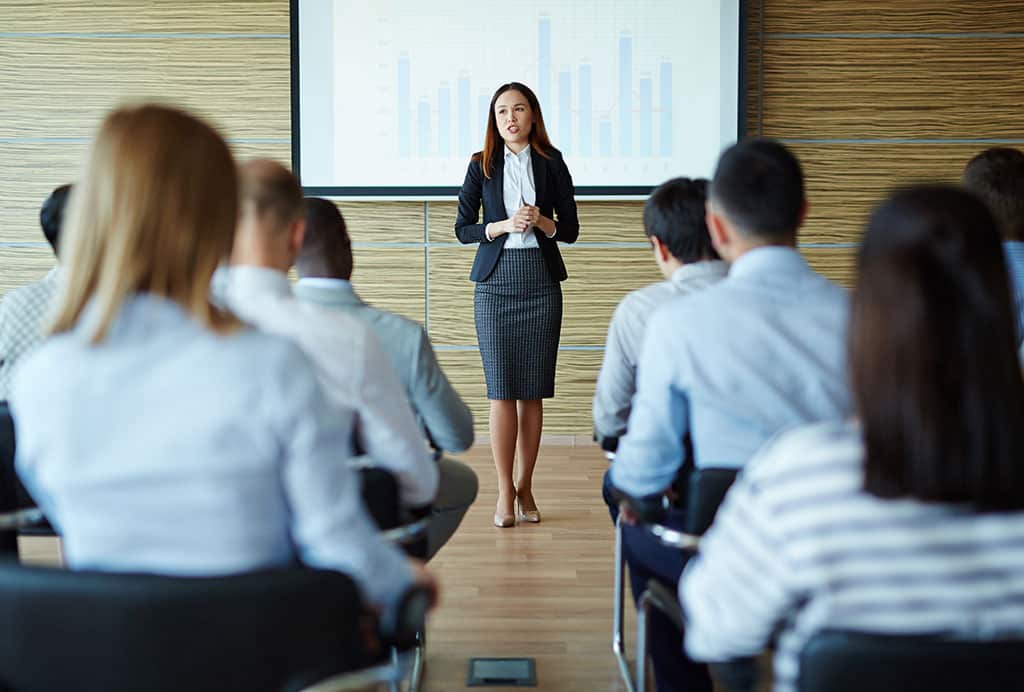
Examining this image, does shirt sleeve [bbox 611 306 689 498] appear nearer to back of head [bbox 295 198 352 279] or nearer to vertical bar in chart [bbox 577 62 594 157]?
back of head [bbox 295 198 352 279]

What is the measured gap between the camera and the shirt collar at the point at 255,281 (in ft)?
5.99

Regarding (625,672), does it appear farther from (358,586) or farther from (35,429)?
(35,429)

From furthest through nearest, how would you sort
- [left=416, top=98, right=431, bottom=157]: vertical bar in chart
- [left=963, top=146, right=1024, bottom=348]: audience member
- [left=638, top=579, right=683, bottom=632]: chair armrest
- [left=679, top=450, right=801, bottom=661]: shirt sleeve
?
[left=416, top=98, right=431, bottom=157]: vertical bar in chart → [left=963, top=146, right=1024, bottom=348]: audience member → [left=638, top=579, right=683, bottom=632]: chair armrest → [left=679, top=450, right=801, bottom=661]: shirt sleeve

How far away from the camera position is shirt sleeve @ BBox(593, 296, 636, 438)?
2.59 meters

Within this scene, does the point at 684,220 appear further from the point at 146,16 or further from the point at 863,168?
the point at 146,16

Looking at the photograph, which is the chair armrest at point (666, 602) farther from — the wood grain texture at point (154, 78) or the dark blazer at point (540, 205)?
the wood grain texture at point (154, 78)

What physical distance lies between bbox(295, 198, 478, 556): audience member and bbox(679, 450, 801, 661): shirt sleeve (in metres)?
1.04

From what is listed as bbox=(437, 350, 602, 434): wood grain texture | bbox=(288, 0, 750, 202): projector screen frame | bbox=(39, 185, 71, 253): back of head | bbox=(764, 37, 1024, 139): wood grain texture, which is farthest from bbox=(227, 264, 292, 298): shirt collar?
bbox=(764, 37, 1024, 139): wood grain texture

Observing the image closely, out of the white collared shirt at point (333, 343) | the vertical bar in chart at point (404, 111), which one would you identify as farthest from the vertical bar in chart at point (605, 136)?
the white collared shirt at point (333, 343)

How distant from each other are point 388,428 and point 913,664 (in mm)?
1084

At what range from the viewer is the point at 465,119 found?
5828 millimetres

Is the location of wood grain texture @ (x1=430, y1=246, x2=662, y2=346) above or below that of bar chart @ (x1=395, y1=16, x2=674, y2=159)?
below

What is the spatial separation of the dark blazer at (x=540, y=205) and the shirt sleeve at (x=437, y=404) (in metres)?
1.99

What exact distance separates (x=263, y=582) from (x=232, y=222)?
1.53 feet
